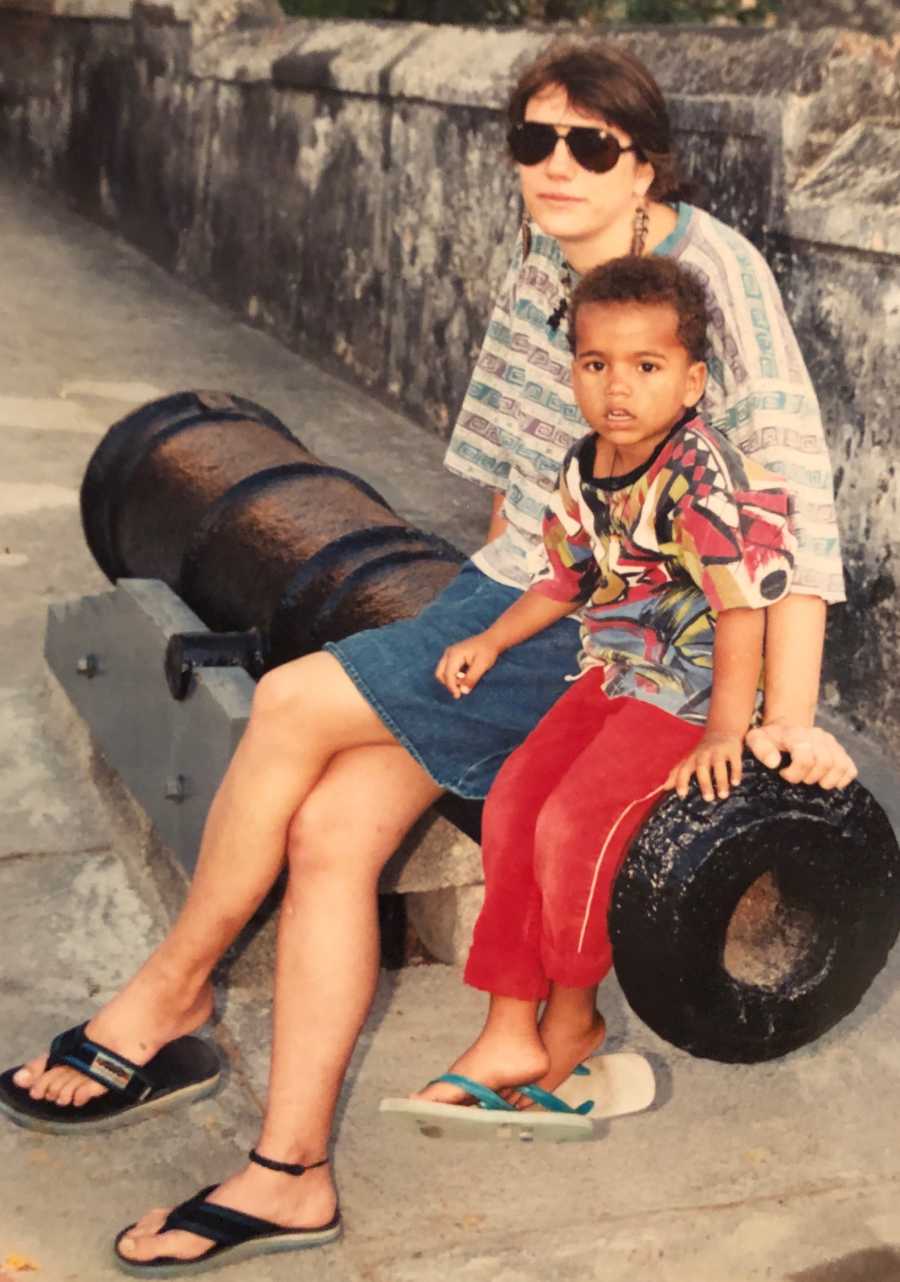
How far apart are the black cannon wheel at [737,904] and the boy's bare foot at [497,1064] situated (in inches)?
12.7

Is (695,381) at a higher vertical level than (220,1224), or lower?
higher

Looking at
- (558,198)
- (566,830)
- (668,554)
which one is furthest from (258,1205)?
(558,198)

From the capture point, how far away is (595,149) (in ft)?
9.36

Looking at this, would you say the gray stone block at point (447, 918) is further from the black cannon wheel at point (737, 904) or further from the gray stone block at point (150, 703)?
the black cannon wheel at point (737, 904)

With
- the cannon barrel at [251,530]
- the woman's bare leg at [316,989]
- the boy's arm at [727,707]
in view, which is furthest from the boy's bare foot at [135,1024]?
the boy's arm at [727,707]

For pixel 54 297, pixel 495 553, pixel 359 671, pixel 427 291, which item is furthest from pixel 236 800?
pixel 54 297

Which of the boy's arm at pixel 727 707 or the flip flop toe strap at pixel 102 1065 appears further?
the flip flop toe strap at pixel 102 1065

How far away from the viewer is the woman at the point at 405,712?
274 cm

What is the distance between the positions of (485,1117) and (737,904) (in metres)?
0.51

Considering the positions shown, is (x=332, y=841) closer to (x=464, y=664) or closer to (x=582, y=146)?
(x=464, y=664)

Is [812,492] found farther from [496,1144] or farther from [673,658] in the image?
[496,1144]

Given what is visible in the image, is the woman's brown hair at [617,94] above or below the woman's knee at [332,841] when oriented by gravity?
above

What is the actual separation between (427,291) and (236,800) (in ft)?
14.3

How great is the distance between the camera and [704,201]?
5191 mm
